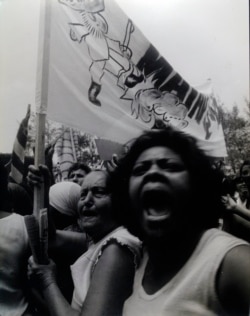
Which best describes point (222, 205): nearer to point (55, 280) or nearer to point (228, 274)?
point (228, 274)

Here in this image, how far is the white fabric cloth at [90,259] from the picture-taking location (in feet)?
7.62

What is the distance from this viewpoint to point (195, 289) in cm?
195

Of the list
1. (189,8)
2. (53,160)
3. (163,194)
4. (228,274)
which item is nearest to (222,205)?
(163,194)

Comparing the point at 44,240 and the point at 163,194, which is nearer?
the point at 163,194

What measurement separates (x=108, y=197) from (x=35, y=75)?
0.87 metres

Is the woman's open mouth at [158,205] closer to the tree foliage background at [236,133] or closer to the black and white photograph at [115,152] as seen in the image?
the black and white photograph at [115,152]

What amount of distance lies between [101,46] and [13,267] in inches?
55.0

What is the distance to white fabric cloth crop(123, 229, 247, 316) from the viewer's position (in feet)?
6.30

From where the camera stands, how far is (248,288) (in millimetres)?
1909

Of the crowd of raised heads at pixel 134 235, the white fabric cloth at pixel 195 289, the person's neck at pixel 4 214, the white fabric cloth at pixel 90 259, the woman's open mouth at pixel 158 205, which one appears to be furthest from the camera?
the person's neck at pixel 4 214

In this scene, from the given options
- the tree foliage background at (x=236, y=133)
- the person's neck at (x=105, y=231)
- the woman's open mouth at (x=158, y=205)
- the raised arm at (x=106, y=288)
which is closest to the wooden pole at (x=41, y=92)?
the person's neck at (x=105, y=231)

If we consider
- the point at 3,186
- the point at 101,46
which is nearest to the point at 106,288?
the point at 3,186

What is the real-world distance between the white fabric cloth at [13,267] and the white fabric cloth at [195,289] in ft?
2.27

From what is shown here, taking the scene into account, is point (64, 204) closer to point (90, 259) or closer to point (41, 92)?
point (90, 259)
